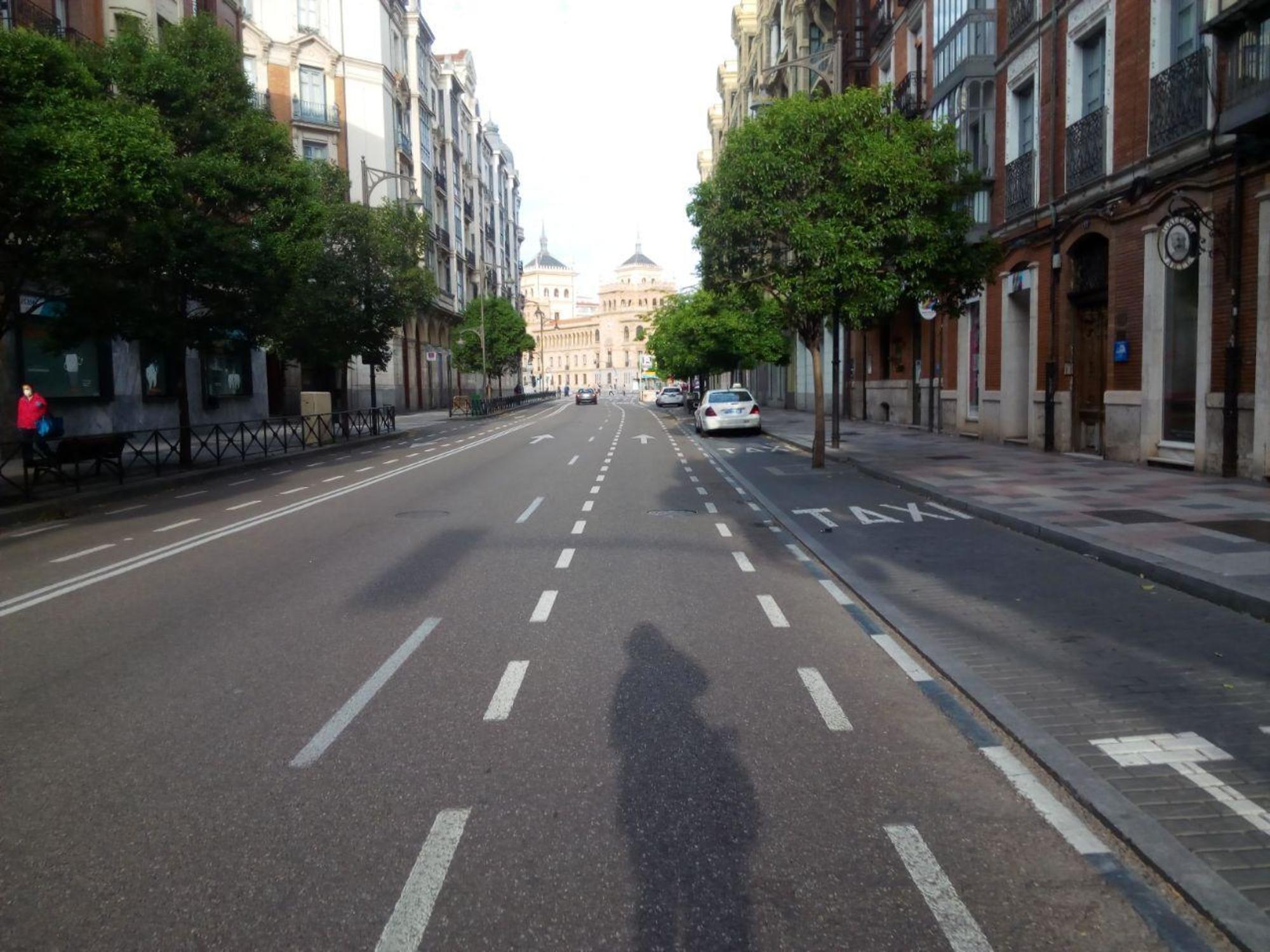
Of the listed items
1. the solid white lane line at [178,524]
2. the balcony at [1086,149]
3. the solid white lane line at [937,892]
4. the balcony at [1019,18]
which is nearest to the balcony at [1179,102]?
the balcony at [1086,149]

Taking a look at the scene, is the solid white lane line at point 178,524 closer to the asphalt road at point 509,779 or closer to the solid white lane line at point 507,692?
the asphalt road at point 509,779

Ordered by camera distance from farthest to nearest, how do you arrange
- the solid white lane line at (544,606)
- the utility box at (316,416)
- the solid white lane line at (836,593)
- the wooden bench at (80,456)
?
the utility box at (316,416) → the wooden bench at (80,456) → the solid white lane line at (836,593) → the solid white lane line at (544,606)

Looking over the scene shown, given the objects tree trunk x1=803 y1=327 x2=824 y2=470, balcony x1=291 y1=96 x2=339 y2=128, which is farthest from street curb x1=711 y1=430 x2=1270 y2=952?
balcony x1=291 y1=96 x2=339 y2=128

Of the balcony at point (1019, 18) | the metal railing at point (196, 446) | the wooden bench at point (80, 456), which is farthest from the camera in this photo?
the balcony at point (1019, 18)

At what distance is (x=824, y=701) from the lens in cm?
554

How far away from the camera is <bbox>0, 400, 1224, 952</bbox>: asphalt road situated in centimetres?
328

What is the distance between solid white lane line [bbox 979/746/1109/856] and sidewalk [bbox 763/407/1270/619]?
146 inches

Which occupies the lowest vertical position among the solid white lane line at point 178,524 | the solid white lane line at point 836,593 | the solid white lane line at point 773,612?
the solid white lane line at point 836,593

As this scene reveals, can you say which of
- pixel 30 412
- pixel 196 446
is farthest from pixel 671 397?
pixel 30 412

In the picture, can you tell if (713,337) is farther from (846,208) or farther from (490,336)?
(846,208)

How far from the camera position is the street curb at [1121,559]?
7.39 metres

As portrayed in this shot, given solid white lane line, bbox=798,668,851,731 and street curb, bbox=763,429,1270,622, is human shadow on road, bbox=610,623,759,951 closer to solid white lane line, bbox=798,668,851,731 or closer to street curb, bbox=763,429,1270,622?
solid white lane line, bbox=798,668,851,731

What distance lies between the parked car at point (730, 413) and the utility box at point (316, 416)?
39.6ft

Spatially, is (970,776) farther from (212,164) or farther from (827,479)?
(212,164)
